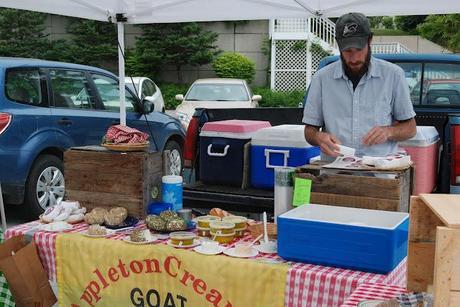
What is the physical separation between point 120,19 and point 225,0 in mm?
909

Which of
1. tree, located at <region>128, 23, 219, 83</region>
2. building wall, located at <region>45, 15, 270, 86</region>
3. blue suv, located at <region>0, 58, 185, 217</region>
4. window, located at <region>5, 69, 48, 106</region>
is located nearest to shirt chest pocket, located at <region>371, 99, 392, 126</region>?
blue suv, located at <region>0, 58, 185, 217</region>

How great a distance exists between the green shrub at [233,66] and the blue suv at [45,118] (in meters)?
13.8

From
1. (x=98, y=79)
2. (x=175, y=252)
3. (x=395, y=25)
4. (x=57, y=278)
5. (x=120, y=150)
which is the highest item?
(x=395, y=25)

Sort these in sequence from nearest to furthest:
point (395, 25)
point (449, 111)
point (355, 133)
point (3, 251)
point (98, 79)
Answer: point (3, 251)
point (355, 133)
point (449, 111)
point (98, 79)
point (395, 25)

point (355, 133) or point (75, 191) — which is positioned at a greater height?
point (355, 133)

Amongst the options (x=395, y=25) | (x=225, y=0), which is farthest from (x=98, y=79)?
(x=395, y=25)

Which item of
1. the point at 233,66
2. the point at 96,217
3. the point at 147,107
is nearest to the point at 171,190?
the point at 96,217

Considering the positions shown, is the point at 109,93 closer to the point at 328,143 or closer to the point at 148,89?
the point at 328,143

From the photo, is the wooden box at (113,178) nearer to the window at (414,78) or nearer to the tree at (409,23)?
the window at (414,78)

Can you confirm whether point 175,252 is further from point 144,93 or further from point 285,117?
point 144,93

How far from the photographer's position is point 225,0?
15.5 feet

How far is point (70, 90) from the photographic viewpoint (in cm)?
700

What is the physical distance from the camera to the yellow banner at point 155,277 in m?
2.53

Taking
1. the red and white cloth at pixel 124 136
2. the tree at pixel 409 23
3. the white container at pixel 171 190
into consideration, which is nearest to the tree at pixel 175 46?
the tree at pixel 409 23
